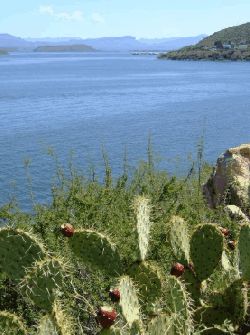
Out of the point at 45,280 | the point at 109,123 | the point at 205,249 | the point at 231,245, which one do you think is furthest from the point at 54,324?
the point at 109,123

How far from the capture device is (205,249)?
5.81m

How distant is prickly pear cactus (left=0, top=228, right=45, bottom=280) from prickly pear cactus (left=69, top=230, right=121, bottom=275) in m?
0.38

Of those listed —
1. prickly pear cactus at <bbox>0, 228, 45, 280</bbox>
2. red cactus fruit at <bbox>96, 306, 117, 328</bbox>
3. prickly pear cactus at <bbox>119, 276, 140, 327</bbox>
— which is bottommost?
prickly pear cactus at <bbox>119, 276, 140, 327</bbox>

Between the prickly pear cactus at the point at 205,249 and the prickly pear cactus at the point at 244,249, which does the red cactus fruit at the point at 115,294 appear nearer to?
the prickly pear cactus at the point at 205,249

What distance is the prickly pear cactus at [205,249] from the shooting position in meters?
5.77

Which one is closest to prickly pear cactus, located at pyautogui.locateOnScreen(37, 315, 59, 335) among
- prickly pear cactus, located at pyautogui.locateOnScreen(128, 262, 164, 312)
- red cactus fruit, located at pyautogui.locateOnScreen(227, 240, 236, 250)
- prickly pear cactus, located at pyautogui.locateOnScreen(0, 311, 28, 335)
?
prickly pear cactus, located at pyautogui.locateOnScreen(0, 311, 28, 335)

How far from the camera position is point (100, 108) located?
66.0 metres

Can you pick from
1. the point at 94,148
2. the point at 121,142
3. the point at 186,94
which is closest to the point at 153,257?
the point at 94,148

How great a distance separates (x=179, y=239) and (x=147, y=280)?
62 cm

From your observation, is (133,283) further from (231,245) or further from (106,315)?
(231,245)

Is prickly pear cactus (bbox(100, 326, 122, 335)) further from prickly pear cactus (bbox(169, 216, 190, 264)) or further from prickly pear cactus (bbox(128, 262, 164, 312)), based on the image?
prickly pear cactus (bbox(169, 216, 190, 264))

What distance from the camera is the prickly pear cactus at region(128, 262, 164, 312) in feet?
17.7

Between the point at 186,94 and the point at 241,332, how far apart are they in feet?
246

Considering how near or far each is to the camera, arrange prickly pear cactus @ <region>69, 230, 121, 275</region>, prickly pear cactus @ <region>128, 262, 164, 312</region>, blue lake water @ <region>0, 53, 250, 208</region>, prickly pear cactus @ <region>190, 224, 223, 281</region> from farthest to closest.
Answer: blue lake water @ <region>0, 53, 250, 208</region> < prickly pear cactus @ <region>190, 224, 223, 281</region> < prickly pear cactus @ <region>128, 262, 164, 312</region> < prickly pear cactus @ <region>69, 230, 121, 275</region>
